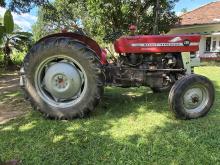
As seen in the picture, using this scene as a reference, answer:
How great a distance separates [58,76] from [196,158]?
8.16 feet

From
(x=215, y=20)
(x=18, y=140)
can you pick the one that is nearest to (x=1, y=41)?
(x=18, y=140)

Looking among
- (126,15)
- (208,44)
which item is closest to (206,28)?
(208,44)

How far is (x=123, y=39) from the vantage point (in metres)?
5.71

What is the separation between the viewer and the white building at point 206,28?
24.1 meters

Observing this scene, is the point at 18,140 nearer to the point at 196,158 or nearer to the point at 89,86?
the point at 89,86

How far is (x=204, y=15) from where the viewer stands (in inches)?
1024

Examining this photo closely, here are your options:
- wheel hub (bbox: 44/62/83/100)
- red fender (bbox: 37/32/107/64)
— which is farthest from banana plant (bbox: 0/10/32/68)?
wheel hub (bbox: 44/62/83/100)

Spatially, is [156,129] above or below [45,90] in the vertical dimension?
below

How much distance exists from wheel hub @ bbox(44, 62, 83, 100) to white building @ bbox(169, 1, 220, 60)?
19.6 m

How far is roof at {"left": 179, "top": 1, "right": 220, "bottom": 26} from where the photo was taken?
24.5 meters

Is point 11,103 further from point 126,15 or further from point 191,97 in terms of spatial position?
point 126,15

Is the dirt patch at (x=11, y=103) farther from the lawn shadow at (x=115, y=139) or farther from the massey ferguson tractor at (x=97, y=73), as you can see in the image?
the massey ferguson tractor at (x=97, y=73)

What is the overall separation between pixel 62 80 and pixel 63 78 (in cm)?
4

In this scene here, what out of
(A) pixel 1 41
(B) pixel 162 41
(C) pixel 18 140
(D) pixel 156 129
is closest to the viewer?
(C) pixel 18 140
